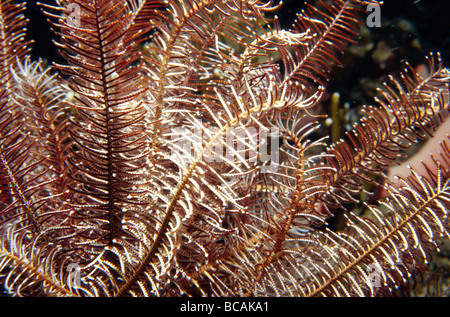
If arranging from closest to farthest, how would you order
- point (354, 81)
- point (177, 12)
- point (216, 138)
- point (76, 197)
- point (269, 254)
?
point (216, 138) < point (177, 12) < point (269, 254) < point (76, 197) < point (354, 81)

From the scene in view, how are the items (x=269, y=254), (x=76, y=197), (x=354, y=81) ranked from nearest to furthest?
(x=269, y=254), (x=76, y=197), (x=354, y=81)

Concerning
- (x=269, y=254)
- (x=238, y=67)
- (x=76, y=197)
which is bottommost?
A: (x=269, y=254)

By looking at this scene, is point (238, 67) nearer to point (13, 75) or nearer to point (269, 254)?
point (269, 254)

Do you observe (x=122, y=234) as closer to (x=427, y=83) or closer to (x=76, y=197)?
(x=76, y=197)

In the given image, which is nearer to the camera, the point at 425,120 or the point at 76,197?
the point at 425,120

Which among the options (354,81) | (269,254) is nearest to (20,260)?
(269,254)

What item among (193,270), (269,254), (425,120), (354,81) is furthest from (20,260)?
(354,81)

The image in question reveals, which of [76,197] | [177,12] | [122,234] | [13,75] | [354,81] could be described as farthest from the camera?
[354,81]

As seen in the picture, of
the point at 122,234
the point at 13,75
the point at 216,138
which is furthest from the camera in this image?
the point at 13,75

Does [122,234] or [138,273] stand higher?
[122,234]
